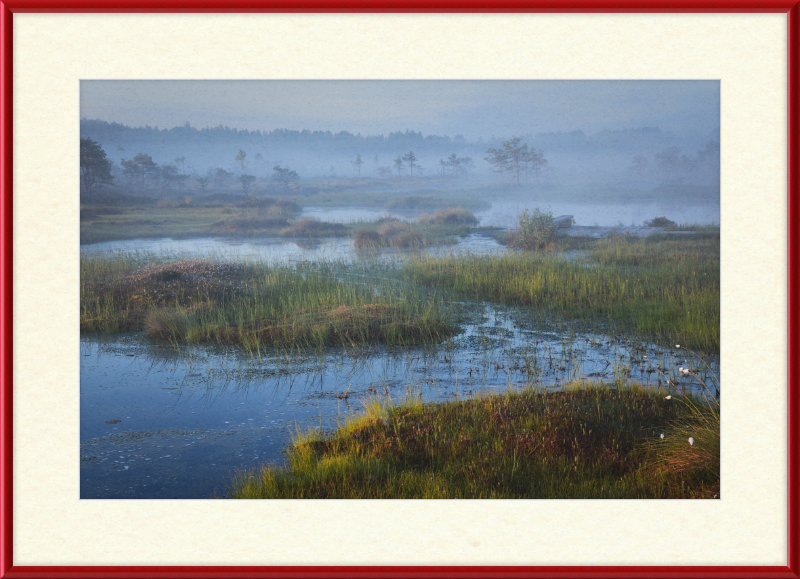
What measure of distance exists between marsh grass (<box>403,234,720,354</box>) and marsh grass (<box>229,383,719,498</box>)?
2.66 feet

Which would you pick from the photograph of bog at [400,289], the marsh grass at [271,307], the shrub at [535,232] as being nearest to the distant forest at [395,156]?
the photograph of bog at [400,289]

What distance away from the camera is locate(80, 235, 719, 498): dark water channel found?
3.76 metres

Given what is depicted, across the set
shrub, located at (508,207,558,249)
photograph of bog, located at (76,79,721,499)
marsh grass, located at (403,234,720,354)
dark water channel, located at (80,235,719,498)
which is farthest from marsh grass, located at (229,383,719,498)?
shrub, located at (508,207,558,249)

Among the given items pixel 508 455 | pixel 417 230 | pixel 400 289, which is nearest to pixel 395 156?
pixel 417 230

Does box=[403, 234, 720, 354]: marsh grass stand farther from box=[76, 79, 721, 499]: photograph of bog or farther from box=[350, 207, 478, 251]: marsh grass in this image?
box=[350, 207, 478, 251]: marsh grass

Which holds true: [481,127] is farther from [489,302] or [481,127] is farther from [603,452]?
[603,452]

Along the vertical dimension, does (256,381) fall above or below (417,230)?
below

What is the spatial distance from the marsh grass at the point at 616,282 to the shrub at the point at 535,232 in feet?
0.39

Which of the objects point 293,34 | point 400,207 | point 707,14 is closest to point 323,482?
point 400,207

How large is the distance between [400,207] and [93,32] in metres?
2.91

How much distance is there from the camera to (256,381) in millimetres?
4664

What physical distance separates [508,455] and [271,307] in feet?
9.80

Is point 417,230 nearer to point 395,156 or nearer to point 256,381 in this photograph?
point 395,156

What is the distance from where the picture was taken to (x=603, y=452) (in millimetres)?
3689
